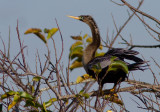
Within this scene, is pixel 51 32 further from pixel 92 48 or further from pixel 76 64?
pixel 92 48

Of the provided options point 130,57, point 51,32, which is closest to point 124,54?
point 130,57

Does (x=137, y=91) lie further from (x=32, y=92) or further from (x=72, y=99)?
(x=32, y=92)

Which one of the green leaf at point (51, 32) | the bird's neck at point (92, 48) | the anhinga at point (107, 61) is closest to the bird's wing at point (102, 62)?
the anhinga at point (107, 61)

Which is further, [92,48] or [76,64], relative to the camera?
[92,48]

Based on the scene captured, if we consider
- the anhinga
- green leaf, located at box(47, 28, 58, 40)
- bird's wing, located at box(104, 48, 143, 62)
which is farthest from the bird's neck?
green leaf, located at box(47, 28, 58, 40)

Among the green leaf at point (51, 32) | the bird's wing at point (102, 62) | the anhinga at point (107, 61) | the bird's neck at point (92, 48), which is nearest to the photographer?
the green leaf at point (51, 32)

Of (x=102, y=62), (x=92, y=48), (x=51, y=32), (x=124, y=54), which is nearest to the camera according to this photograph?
(x=51, y=32)

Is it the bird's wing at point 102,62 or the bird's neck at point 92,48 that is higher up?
the bird's neck at point 92,48

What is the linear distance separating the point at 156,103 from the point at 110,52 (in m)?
1.08

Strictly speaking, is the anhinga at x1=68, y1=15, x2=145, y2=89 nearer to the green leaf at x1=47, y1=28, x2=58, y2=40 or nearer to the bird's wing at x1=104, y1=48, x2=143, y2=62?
the bird's wing at x1=104, y1=48, x2=143, y2=62

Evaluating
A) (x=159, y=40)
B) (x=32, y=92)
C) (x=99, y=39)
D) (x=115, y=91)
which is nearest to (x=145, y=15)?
(x=159, y=40)

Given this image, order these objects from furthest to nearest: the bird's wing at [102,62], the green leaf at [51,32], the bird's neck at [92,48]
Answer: the bird's neck at [92,48] < the bird's wing at [102,62] < the green leaf at [51,32]

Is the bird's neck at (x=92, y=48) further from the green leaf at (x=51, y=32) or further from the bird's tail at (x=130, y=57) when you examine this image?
the green leaf at (x=51, y=32)

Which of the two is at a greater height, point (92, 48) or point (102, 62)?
point (92, 48)
